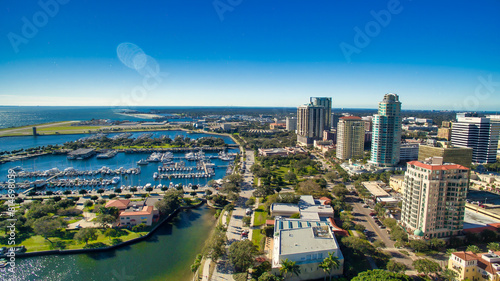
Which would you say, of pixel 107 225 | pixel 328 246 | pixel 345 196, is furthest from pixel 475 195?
pixel 107 225

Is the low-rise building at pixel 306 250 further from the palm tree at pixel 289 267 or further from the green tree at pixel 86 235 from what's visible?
the green tree at pixel 86 235

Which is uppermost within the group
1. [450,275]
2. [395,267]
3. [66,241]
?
[450,275]

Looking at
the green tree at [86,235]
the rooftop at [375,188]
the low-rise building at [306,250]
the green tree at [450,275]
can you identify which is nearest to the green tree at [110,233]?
the green tree at [86,235]

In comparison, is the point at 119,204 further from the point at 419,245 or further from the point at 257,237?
the point at 419,245

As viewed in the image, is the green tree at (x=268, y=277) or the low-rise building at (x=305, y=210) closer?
the green tree at (x=268, y=277)

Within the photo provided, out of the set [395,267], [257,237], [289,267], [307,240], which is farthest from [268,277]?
[395,267]

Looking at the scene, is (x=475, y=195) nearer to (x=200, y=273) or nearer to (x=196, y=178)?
(x=200, y=273)
